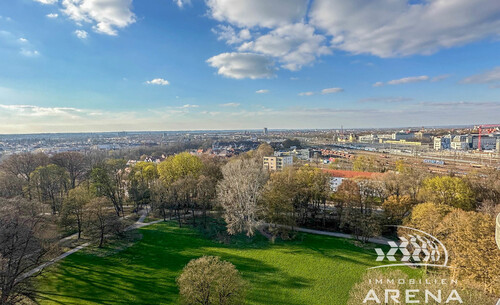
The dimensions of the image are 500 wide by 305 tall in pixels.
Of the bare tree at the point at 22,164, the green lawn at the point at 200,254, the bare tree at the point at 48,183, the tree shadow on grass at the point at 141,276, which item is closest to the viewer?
the tree shadow on grass at the point at 141,276

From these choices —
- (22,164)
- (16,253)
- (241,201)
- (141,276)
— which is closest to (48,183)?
(22,164)

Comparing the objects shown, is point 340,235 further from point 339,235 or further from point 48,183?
point 48,183

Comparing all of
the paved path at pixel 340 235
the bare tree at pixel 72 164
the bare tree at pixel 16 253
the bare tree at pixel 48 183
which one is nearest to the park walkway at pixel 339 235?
the paved path at pixel 340 235

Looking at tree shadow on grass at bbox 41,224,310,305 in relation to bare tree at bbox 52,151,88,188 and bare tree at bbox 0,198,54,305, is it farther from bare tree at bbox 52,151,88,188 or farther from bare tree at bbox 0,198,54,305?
bare tree at bbox 52,151,88,188

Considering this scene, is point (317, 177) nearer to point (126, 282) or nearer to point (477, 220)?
point (477, 220)

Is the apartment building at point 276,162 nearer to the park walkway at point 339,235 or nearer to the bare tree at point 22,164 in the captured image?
the park walkway at point 339,235

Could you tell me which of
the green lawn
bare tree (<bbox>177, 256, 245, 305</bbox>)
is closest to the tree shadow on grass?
the green lawn

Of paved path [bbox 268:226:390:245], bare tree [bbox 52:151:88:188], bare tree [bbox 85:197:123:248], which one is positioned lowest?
paved path [bbox 268:226:390:245]
